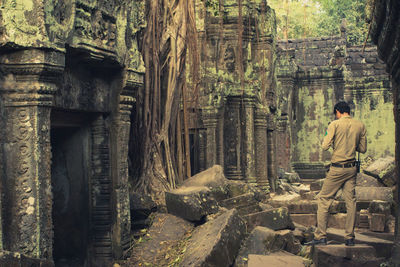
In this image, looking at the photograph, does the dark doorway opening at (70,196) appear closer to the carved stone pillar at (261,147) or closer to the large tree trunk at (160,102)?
the large tree trunk at (160,102)

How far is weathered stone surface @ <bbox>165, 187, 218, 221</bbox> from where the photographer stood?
747 cm

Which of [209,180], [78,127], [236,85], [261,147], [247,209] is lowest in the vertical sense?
[247,209]

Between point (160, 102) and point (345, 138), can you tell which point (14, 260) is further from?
point (160, 102)

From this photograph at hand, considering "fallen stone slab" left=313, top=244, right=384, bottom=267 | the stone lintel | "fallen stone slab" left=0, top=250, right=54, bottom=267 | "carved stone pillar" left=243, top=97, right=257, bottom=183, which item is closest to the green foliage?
"carved stone pillar" left=243, top=97, right=257, bottom=183

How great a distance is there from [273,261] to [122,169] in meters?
2.32

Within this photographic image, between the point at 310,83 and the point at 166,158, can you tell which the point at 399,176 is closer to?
the point at 166,158

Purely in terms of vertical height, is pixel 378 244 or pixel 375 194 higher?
pixel 375 194

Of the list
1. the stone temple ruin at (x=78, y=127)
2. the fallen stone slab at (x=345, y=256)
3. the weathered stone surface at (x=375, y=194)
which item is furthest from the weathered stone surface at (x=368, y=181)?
the fallen stone slab at (x=345, y=256)

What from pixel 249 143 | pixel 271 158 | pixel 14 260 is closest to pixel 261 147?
pixel 249 143

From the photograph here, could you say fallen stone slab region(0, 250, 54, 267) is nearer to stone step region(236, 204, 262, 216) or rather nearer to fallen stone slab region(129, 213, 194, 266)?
fallen stone slab region(129, 213, 194, 266)

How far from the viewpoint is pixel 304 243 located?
8195mm

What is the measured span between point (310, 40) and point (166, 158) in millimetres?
16979

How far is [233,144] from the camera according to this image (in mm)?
13219

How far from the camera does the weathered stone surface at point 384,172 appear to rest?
10.9m
